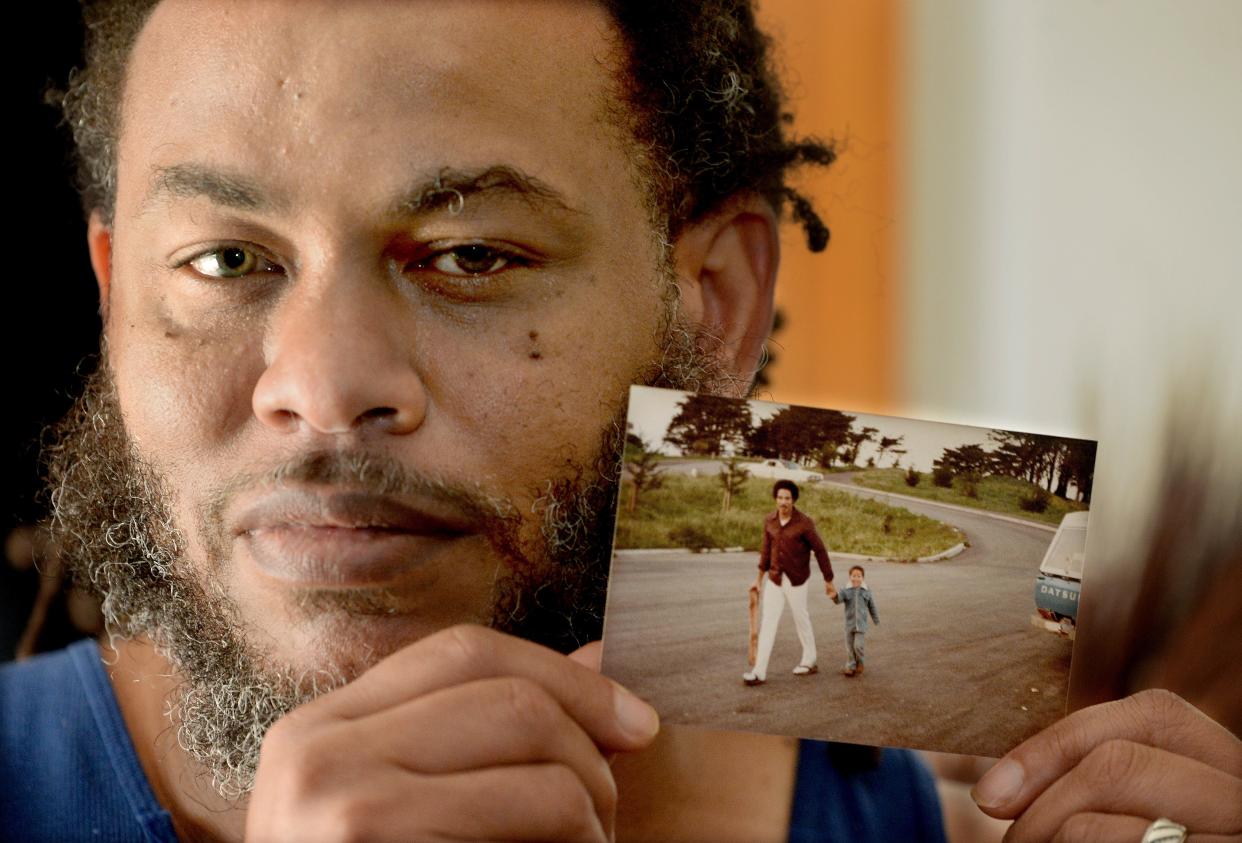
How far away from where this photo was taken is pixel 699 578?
768 millimetres

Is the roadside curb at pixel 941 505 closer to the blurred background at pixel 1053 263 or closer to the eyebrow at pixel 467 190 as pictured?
the blurred background at pixel 1053 263

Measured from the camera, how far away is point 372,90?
2.61 ft

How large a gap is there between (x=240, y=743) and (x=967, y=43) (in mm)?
960

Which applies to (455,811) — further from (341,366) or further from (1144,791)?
(1144,791)

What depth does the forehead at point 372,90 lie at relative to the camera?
2.59 feet

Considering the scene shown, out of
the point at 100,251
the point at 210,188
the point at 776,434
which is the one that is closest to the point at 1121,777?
the point at 776,434

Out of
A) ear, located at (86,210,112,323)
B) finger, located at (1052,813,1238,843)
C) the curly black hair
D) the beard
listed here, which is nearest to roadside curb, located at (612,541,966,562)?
the beard

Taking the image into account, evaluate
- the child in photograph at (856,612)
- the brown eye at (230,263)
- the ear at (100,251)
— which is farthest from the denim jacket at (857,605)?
the ear at (100,251)

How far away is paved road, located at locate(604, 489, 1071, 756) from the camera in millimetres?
765

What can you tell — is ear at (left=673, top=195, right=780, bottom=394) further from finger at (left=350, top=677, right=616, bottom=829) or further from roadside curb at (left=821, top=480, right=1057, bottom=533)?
finger at (left=350, top=677, right=616, bottom=829)

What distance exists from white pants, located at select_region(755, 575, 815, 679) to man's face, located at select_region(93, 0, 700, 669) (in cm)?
20

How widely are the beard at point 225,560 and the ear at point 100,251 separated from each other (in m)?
0.08

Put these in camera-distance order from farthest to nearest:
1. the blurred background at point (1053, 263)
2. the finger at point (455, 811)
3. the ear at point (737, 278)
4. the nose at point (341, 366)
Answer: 1. the ear at point (737, 278)
2. the blurred background at point (1053, 263)
3. the nose at point (341, 366)
4. the finger at point (455, 811)

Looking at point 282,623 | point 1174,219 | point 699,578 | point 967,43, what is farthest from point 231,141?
point 1174,219
